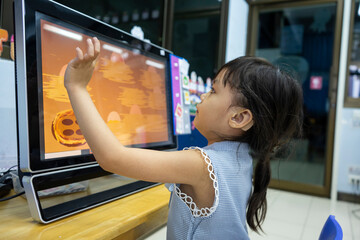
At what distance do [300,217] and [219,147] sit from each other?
2.20 m

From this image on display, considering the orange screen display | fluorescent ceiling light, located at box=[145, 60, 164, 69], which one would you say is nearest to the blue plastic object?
the orange screen display

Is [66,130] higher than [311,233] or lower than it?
higher

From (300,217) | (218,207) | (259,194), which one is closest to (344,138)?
(300,217)

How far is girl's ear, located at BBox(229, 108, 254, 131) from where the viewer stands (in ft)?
2.10

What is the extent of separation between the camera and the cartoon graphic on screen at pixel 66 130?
0.59 metres

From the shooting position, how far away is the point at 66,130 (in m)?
0.61

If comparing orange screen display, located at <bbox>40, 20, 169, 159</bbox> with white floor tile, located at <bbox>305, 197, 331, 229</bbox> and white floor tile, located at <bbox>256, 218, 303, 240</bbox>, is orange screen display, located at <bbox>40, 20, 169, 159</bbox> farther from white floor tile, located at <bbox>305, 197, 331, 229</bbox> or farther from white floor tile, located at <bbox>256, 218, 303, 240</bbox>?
white floor tile, located at <bbox>305, 197, 331, 229</bbox>

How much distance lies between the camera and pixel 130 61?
0.79 m

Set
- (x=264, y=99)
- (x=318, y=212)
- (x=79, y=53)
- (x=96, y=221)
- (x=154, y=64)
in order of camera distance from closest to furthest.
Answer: (x=79, y=53) → (x=96, y=221) → (x=264, y=99) → (x=154, y=64) → (x=318, y=212)

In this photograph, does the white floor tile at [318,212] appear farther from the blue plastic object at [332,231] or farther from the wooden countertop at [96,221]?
the wooden countertop at [96,221]

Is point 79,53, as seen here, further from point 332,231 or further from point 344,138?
point 344,138

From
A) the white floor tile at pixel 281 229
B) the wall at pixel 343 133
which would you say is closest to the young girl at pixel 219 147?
the white floor tile at pixel 281 229

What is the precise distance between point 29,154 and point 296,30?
3768 mm

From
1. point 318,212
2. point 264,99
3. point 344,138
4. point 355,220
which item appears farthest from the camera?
point 344,138
